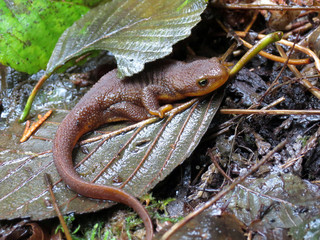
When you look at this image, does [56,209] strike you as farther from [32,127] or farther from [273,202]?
[273,202]

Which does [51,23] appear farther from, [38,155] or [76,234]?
[76,234]

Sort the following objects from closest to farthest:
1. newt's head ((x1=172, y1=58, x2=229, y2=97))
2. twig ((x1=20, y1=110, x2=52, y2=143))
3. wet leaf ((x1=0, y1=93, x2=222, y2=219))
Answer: wet leaf ((x1=0, y1=93, x2=222, y2=219)), newt's head ((x1=172, y1=58, x2=229, y2=97)), twig ((x1=20, y1=110, x2=52, y2=143))

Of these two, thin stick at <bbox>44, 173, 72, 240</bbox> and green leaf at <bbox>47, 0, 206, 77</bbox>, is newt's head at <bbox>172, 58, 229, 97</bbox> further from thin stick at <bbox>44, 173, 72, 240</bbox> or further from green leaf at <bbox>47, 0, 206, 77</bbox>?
thin stick at <bbox>44, 173, 72, 240</bbox>

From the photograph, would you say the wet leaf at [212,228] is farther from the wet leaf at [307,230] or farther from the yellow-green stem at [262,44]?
the yellow-green stem at [262,44]

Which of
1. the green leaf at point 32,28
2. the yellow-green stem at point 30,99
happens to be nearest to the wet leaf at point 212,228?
the yellow-green stem at point 30,99

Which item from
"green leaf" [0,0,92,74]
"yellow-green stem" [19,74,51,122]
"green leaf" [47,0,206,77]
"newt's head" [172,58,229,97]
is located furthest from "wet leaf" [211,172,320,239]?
"green leaf" [0,0,92,74]

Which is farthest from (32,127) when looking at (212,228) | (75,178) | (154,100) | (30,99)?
(212,228)

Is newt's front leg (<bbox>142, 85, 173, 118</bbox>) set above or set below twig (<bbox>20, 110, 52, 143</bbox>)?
below
